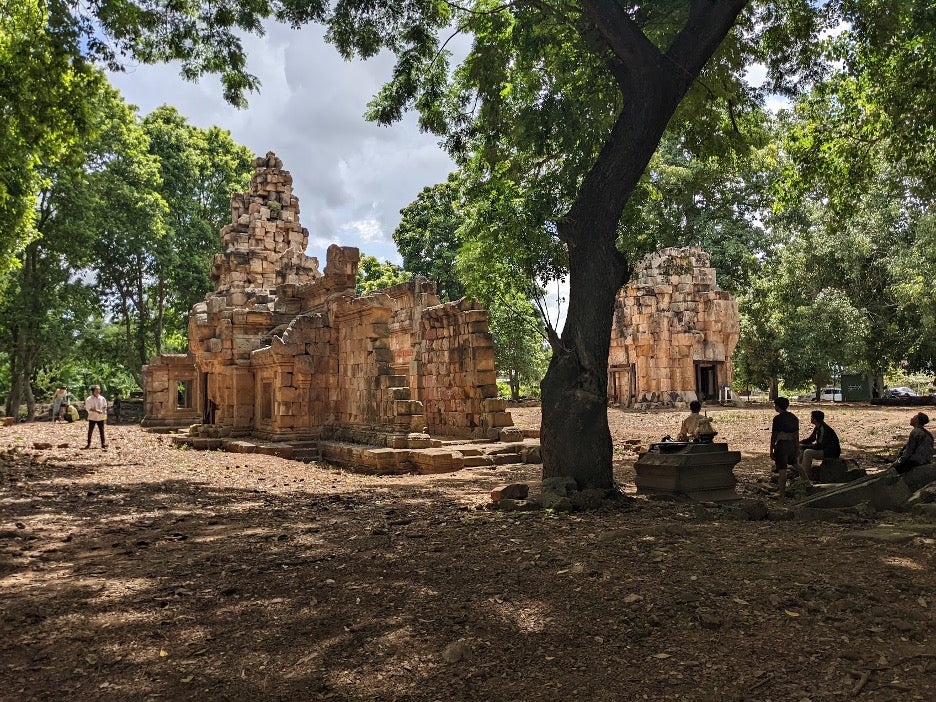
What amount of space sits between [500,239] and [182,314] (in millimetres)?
29335

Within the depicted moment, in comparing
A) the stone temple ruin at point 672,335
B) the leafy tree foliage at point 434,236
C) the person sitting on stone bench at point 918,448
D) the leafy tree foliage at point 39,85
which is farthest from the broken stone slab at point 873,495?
the leafy tree foliage at point 434,236

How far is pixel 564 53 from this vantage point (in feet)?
32.4

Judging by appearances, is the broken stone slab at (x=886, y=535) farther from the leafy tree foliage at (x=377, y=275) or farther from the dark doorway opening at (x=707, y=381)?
the leafy tree foliage at (x=377, y=275)

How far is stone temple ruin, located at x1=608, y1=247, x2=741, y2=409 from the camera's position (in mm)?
27438

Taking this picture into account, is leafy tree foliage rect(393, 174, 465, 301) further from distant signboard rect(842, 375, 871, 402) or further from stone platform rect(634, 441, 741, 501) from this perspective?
stone platform rect(634, 441, 741, 501)

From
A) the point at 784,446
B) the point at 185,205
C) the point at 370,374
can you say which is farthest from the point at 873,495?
the point at 185,205

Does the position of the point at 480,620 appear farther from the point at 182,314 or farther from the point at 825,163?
the point at 182,314

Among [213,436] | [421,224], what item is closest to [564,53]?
[213,436]

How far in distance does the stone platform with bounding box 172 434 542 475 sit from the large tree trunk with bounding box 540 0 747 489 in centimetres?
459

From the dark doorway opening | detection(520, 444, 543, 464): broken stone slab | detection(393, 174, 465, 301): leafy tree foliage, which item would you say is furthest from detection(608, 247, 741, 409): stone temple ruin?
detection(520, 444, 543, 464): broken stone slab

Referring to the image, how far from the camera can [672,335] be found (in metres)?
27.5

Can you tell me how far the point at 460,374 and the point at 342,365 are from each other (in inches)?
115

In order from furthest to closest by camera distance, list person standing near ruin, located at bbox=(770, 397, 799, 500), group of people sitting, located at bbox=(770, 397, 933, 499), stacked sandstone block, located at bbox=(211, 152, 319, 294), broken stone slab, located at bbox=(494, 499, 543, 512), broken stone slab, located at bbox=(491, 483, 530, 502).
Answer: stacked sandstone block, located at bbox=(211, 152, 319, 294)
person standing near ruin, located at bbox=(770, 397, 799, 500)
group of people sitting, located at bbox=(770, 397, 933, 499)
broken stone slab, located at bbox=(491, 483, 530, 502)
broken stone slab, located at bbox=(494, 499, 543, 512)

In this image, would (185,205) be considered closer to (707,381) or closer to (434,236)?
(434,236)
